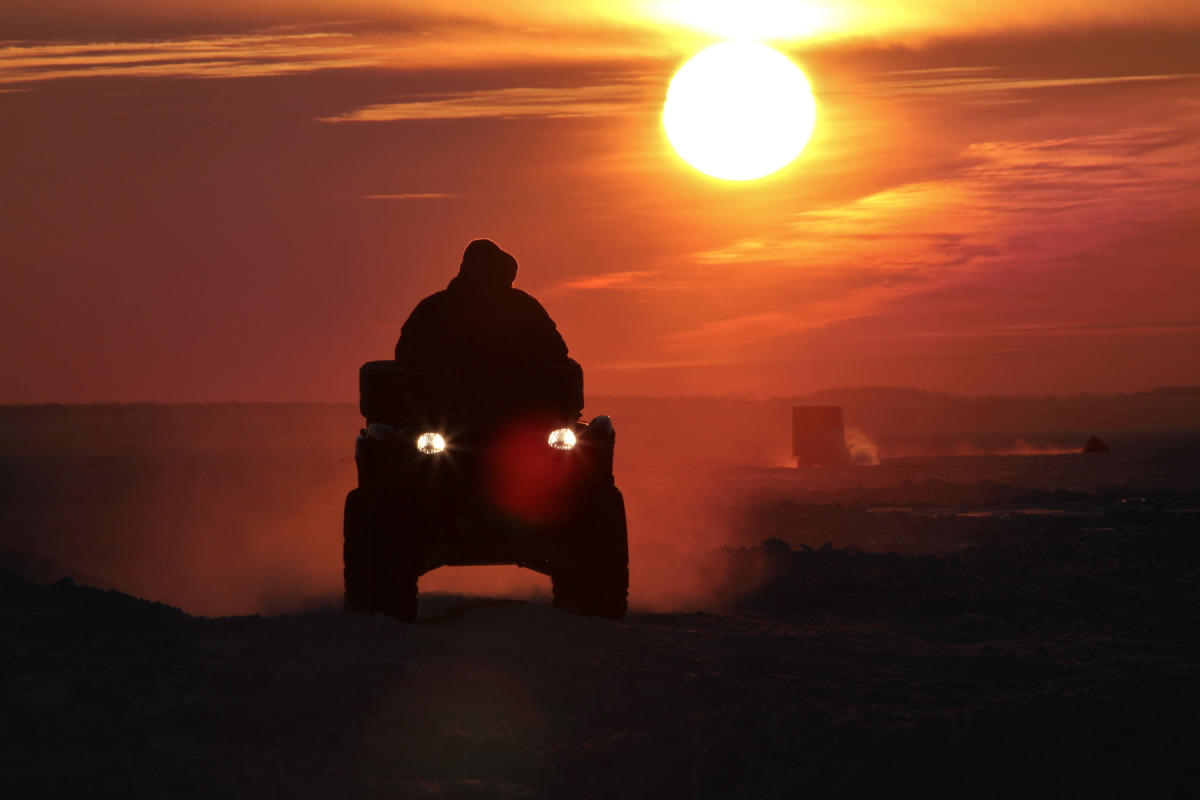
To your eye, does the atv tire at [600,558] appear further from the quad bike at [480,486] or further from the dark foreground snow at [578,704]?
the dark foreground snow at [578,704]

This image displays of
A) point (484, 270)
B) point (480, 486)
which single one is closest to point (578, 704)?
point (480, 486)

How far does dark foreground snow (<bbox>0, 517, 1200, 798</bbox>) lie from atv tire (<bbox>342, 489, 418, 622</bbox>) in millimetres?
384

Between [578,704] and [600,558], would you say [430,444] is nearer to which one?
[600,558]

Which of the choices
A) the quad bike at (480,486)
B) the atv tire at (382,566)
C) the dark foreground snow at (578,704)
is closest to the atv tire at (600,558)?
the quad bike at (480,486)

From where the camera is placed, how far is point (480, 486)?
37.3 feet

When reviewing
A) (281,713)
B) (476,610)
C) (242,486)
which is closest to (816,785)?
(281,713)

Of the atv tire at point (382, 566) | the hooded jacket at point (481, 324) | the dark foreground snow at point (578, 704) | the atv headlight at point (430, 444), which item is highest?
the hooded jacket at point (481, 324)

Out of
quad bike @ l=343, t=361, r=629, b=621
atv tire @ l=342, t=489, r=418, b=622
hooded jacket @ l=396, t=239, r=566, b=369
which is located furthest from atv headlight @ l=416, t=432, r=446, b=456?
hooded jacket @ l=396, t=239, r=566, b=369

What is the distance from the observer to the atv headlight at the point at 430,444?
37.0 feet

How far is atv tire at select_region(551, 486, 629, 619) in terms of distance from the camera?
1163cm

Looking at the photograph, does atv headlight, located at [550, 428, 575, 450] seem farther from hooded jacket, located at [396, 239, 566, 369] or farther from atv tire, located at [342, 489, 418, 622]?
atv tire, located at [342, 489, 418, 622]

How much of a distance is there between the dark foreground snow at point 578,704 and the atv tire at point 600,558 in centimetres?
42

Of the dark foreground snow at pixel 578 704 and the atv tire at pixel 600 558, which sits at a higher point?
the atv tire at pixel 600 558

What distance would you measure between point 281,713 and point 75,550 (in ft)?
71.6
